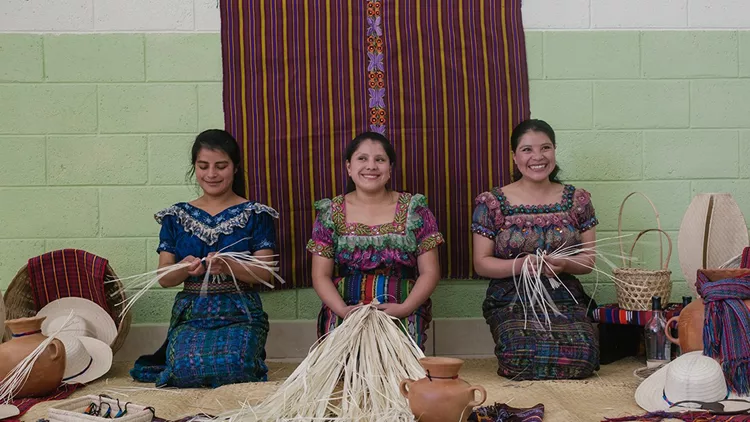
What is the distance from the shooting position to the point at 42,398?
11.1ft

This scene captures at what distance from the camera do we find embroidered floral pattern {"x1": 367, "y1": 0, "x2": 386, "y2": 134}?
439 centimetres

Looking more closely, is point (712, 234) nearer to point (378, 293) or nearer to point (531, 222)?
point (531, 222)

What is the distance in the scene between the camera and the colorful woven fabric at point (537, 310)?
3736mm

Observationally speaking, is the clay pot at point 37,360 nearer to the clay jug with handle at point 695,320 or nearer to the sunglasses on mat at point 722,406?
the sunglasses on mat at point 722,406

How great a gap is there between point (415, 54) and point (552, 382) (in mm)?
1848

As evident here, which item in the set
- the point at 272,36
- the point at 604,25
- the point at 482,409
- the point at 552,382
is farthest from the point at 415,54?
the point at 482,409

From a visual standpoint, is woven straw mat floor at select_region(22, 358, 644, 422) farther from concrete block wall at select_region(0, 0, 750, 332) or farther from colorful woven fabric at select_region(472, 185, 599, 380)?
concrete block wall at select_region(0, 0, 750, 332)

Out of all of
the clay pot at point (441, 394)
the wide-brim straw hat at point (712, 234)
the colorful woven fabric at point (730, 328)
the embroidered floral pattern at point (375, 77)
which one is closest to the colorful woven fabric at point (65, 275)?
the embroidered floral pattern at point (375, 77)

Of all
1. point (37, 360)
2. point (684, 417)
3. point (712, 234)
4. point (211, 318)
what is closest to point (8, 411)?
Result: point (37, 360)

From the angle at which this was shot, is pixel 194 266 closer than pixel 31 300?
Yes

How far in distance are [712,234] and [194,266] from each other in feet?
8.25

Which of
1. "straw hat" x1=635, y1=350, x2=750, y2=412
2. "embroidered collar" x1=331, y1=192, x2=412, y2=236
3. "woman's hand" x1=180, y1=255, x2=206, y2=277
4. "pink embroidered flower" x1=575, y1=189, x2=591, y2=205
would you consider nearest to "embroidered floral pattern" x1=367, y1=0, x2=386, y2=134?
"embroidered collar" x1=331, y1=192, x2=412, y2=236

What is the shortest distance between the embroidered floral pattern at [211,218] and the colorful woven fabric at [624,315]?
1.66m

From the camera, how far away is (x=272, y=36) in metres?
4.38
